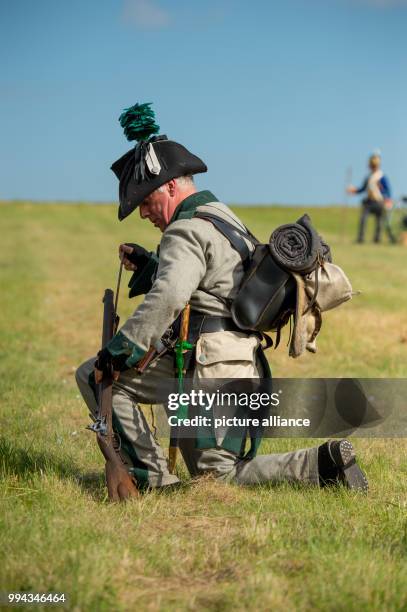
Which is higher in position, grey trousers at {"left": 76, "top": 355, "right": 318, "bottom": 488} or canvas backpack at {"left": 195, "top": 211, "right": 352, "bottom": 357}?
canvas backpack at {"left": 195, "top": 211, "right": 352, "bottom": 357}

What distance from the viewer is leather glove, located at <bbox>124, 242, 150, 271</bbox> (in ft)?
19.4

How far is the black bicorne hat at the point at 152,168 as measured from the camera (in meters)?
5.47

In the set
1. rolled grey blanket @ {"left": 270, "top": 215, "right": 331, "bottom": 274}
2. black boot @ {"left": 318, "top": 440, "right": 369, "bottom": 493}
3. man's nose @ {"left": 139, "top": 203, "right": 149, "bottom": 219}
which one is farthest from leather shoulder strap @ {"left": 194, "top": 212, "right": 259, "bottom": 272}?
black boot @ {"left": 318, "top": 440, "right": 369, "bottom": 493}

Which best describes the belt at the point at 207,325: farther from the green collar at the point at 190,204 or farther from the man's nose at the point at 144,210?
the man's nose at the point at 144,210

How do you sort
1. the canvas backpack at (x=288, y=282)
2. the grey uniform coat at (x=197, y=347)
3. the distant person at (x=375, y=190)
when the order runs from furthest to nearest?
the distant person at (x=375, y=190) < the canvas backpack at (x=288, y=282) < the grey uniform coat at (x=197, y=347)

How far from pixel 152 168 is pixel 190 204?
30 cm

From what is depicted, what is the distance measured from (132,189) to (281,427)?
264 centimetres

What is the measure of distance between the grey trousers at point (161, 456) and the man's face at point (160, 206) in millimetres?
828

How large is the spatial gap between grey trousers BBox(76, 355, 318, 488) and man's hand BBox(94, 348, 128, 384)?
0.18 meters

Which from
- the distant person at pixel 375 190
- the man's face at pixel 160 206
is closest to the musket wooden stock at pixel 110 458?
the man's face at pixel 160 206

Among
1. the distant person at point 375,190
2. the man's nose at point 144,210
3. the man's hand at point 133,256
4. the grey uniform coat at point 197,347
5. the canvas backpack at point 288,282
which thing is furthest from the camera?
the distant person at point 375,190

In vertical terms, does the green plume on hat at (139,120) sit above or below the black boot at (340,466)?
above

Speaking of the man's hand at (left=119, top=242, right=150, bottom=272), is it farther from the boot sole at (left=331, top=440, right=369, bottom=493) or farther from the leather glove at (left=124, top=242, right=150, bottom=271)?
the boot sole at (left=331, top=440, right=369, bottom=493)

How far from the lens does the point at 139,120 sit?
5594 millimetres
